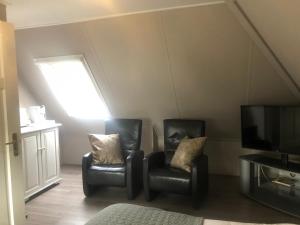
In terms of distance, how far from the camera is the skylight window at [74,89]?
441 centimetres

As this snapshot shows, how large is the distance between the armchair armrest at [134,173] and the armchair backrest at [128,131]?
1.07 ft

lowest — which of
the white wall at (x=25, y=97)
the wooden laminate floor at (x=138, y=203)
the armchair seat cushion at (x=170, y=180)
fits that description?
the wooden laminate floor at (x=138, y=203)

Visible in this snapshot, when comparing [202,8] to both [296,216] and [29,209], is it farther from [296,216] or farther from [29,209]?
[29,209]

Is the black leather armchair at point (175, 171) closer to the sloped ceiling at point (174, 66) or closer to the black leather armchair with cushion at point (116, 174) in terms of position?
the black leather armchair with cushion at point (116, 174)

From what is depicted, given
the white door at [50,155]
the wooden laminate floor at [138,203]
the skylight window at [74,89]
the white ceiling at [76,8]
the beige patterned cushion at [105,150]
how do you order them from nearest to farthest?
the white ceiling at [76,8] < the wooden laminate floor at [138,203] < the beige patterned cushion at [105,150] < the white door at [50,155] < the skylight window at [74,89]

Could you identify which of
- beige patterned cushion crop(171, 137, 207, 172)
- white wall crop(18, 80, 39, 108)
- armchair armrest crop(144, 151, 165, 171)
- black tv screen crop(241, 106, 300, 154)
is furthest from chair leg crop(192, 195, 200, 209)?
white wall crop(18, 80, 39, 108)

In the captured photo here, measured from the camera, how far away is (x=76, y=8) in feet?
9.43

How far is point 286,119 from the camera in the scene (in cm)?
344

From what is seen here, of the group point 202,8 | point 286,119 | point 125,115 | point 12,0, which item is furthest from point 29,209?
point 286,119

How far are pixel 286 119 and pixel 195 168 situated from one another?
1.24m

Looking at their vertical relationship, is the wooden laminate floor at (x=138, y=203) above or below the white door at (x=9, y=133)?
below

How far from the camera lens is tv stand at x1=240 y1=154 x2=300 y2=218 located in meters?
3.33

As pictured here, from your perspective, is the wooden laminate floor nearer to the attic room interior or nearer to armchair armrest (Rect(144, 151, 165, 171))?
the attic room interior

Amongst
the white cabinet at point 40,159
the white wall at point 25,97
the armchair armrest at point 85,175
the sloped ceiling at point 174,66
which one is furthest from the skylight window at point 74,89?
the armchair armrest at point 85,175
